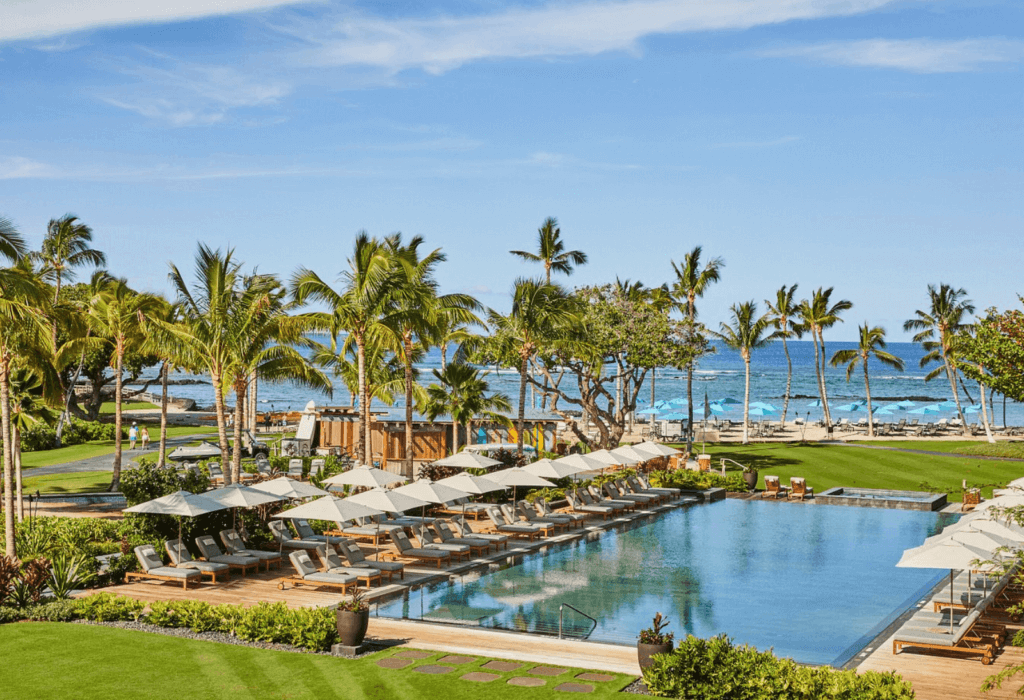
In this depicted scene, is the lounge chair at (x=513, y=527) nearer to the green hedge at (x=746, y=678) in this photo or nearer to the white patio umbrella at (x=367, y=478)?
the white patio umbrella at (x=367, y=478)

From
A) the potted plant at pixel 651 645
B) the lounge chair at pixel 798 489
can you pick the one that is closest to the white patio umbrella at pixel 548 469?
the lounge chair at pixel 798 489

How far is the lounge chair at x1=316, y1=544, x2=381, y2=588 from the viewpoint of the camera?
20844 mm

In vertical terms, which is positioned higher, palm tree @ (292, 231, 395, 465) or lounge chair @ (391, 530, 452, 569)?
palm tree @ (292, 231, 395, 465)

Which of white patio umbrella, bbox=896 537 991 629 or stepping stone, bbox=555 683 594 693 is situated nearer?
stepping stone, bbox=555 683 594 693

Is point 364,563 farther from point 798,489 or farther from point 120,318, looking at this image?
point 798,489

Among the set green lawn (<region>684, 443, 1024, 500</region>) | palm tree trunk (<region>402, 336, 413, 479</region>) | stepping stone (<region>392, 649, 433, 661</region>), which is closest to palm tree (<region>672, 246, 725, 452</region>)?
green lawn (<region>684, 443, 1024, 500</region>)

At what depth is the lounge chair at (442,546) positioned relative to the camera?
24.1 m

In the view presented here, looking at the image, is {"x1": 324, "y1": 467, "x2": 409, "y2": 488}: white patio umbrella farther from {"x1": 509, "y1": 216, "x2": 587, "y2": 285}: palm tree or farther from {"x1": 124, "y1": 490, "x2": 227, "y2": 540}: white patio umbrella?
{"x1": 509, "y1": 216, "x2": 587, "y2": 285}: palm tree

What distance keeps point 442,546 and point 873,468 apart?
26.6m

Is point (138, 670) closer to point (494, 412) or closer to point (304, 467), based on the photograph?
point (304, 467)

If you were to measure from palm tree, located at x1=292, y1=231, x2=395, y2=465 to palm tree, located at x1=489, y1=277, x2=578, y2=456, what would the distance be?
249 inches

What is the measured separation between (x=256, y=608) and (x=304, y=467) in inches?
843

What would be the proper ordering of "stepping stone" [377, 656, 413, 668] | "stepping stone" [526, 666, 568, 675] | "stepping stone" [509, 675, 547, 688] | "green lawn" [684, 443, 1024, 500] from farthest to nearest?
"green lawn" [684, 443, 1024, 500] → "stepping stone" [377, 656, 413, 668] → "stepping stone" [526, 666, 568, 675] → "stepping stone" [509, 675, 547, 688]

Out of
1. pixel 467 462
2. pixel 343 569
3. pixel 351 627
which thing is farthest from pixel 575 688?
pixel 467 462
